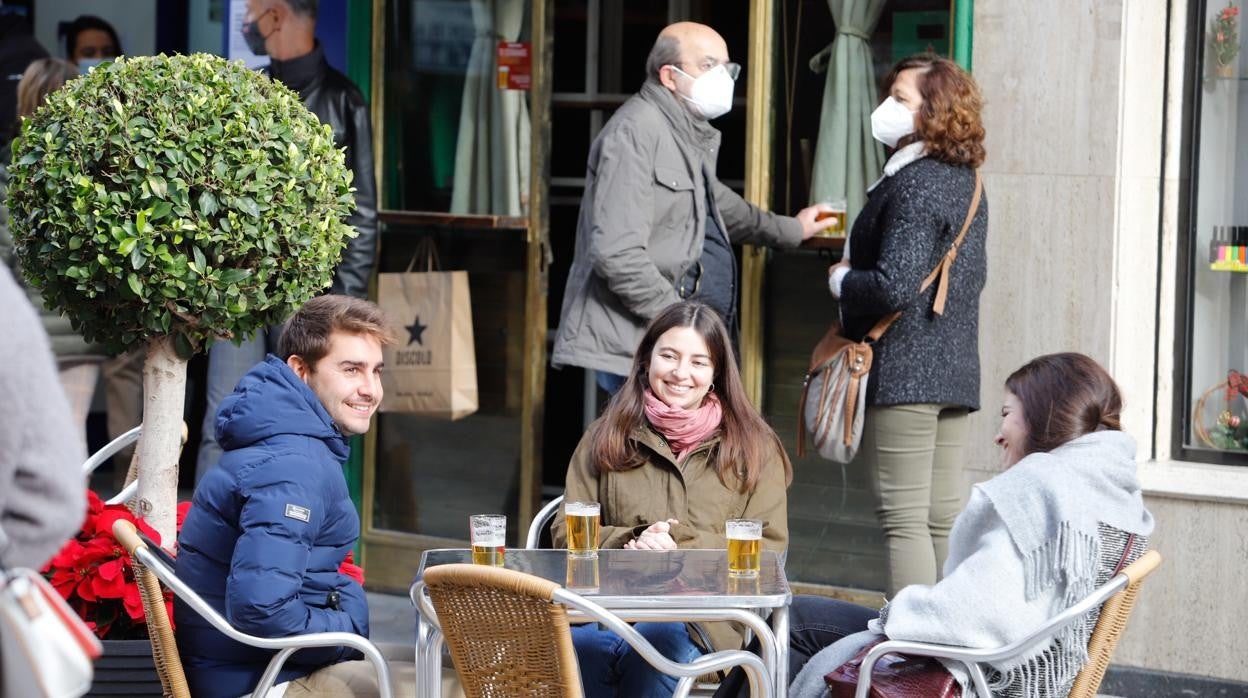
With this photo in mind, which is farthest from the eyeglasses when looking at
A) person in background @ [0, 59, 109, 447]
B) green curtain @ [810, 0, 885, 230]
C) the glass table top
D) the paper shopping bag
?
person in background @ [0, 59, 109, 447]

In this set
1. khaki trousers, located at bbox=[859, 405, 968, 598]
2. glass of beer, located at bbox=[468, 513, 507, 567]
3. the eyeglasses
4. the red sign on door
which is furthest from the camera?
the red sign on door

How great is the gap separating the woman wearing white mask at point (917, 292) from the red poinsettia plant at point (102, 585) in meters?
2.24

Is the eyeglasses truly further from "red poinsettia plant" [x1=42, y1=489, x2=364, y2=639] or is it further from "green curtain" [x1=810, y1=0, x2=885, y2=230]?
"red poinsettia plant" [x1=42, y1=489, x2=364, y2=639]

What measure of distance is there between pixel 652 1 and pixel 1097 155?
2307mm

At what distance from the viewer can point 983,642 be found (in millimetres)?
3498

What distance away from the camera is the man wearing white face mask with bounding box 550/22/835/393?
5480 mm

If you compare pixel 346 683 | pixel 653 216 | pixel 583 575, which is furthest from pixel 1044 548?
pixel 653 216

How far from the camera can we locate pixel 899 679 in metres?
3.58

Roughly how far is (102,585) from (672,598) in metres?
1.56

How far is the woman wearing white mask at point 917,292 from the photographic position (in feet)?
16.7

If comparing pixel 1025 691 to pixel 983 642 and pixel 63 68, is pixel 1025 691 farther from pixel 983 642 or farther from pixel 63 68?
pixel 63 68

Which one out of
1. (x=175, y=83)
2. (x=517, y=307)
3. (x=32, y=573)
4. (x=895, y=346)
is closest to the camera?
(x=32, y=573)

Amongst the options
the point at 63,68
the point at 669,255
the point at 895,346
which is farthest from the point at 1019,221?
the point at 63,68

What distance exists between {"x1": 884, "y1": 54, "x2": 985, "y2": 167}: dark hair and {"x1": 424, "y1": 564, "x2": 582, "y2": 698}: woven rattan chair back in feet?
8.32
